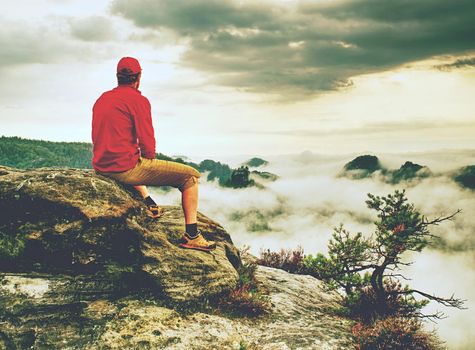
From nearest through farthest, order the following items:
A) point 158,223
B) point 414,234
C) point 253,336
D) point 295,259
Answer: point 253,336 < point 158,223 < point 414,234 < point 295,259

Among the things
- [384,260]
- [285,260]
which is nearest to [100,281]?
[384,260]

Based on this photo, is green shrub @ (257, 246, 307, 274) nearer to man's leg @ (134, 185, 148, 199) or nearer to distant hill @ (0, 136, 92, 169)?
man's leg @ (134, 185, 148, 199)

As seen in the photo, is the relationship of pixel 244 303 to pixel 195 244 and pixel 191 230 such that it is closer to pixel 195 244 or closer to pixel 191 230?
pixel 195 244

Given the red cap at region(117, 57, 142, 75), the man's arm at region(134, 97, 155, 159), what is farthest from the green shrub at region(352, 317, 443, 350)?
the red cap at region(117, 57, 142, 75)

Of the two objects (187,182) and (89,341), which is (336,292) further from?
(89,341)

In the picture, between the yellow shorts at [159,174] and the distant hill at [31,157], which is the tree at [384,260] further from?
the distant hill at [31,157]

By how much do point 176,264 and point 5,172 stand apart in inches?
160

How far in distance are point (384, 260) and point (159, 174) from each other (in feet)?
20.0

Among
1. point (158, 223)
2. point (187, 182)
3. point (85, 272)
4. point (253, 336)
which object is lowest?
point (253, 336)

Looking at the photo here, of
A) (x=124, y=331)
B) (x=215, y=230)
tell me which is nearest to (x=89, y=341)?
(x=124, y=331)

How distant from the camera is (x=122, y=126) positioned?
7.02 m

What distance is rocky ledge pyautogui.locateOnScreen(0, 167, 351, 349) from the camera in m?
6.23

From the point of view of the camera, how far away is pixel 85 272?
23.0ft

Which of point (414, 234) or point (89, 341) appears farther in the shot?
point (414, 234)
